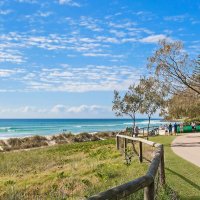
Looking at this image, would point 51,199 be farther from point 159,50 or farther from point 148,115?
point 148,115

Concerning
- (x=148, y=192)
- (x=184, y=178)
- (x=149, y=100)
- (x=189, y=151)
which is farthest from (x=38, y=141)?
(x=148, y=192)

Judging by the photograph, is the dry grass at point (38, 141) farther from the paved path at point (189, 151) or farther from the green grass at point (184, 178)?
the green grass at point (184, 178)

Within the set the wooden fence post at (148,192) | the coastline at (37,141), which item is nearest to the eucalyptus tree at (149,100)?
the coastline at (37,141)

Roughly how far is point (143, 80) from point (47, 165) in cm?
2214

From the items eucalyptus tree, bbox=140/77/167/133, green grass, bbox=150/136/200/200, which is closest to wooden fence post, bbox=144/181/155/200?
green grass, bbox=150/136/200/200

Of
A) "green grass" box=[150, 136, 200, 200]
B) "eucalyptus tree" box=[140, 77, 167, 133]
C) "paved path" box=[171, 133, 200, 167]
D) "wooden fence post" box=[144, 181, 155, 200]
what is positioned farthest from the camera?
"eucalyptus tree" box=[140, 77, 167, 133]

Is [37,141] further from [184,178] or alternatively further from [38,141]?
[184,178]

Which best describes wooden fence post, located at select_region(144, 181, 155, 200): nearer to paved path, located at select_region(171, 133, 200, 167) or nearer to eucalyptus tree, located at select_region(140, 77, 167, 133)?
paved path, located at select_region(171, 133, 200, 167)

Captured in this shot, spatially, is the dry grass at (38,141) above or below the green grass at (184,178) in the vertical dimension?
below

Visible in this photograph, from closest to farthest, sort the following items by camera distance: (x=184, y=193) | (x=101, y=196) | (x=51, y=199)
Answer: (x=101, y=196) → (x=184, y=193) → (x=51, y=199)

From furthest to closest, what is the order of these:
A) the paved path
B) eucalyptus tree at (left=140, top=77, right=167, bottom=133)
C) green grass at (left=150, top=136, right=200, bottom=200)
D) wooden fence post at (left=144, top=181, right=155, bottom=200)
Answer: eucalyptus tree at (left=140, top=77, right=167, bottom=133) < the paved path < green grass at (left=150, top=136, right=200, bottom=200) < wooden fence post at (left=144, top=181, right=155, bottom=200)

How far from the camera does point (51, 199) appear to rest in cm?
1130

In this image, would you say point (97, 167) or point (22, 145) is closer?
point (97, 167)

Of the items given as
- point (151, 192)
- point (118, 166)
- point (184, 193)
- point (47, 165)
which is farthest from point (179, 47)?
point (151, 192)
